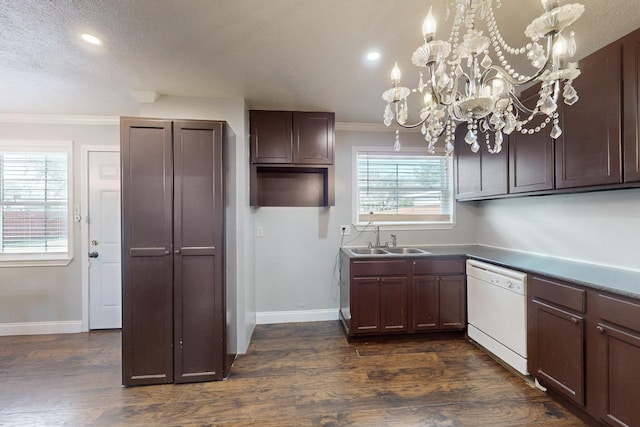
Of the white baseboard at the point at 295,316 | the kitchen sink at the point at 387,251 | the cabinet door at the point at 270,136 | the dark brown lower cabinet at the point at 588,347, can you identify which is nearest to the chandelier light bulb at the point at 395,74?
the cabinet door at the point at 270,136

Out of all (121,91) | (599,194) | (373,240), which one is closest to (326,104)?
(373,240)

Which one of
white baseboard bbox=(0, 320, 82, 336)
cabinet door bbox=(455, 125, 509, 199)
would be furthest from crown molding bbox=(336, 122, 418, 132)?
white baseboard bbox=(0, 320, 82, 336)

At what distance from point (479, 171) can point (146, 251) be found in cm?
334

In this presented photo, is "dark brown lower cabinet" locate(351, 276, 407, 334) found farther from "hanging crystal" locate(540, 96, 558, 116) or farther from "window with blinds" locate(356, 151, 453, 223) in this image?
"hanging crystal" locate(540, 96, 558, 116)

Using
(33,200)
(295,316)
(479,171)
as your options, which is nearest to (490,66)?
(479,171)

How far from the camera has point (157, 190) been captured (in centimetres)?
212

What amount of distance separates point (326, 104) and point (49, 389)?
11.1ft

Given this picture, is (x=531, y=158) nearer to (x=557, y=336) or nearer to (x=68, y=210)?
(x=557, y=336)

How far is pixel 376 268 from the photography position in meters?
2.80

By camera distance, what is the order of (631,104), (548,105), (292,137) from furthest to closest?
(292,137), (631,104), (548,105)

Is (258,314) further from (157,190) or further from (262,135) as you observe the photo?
(262,135)

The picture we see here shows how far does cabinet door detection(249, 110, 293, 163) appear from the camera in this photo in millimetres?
2865

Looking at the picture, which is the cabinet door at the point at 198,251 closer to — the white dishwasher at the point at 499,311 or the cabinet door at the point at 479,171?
the white dishwasher at the point at 499,311

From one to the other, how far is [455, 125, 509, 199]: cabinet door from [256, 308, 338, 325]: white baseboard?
218cm
